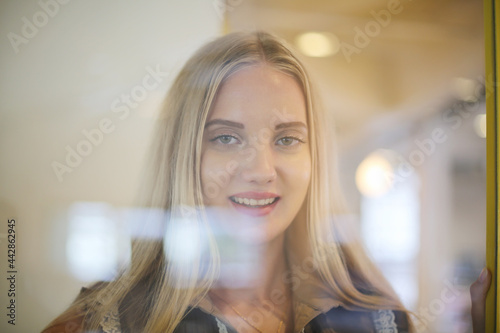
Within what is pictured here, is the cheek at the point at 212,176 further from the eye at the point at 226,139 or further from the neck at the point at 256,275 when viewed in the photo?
the neck at the point at 256,275

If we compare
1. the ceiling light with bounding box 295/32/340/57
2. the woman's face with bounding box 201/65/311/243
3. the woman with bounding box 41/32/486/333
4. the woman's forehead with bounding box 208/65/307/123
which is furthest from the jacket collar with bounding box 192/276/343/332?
the ceiling light with bounding box 295/32/340/57

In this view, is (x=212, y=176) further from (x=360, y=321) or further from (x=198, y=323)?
(x=360, y=321)

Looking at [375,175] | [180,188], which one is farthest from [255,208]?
[375,175]

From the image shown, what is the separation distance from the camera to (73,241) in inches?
45.5

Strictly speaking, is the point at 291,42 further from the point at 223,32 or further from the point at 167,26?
the point at 167,26

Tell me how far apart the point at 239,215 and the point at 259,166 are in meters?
0.16

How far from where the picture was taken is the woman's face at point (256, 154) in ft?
3.87

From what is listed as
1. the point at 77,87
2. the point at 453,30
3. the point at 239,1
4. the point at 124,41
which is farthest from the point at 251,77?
the point at 453,30

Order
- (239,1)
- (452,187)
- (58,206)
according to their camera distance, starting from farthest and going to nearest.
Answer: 1. (452,187)
2. (239,1)
3. (58,206)

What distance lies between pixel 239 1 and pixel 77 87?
55cm

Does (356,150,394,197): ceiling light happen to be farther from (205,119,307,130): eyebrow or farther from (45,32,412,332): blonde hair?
(45,32,412,332): blonde hair

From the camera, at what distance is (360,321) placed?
1314mm

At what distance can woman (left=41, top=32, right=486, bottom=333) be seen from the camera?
1.16 m

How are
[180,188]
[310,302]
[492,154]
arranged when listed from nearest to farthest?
[180,188] → [310,302] → [492,154]
